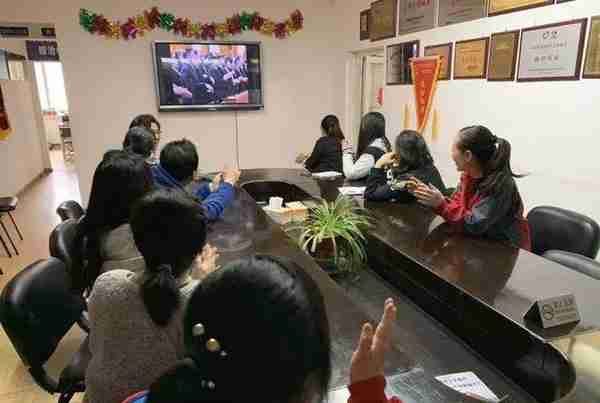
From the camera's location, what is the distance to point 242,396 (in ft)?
1.84

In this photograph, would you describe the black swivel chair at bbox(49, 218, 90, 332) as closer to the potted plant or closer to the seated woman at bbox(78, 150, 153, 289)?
the seated woman at bbox(78, 150, 153, 289)

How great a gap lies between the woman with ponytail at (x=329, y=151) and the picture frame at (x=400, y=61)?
3.02 ft

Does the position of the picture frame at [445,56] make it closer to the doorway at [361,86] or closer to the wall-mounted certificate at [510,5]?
the wall-mounted certificate at [510,5]

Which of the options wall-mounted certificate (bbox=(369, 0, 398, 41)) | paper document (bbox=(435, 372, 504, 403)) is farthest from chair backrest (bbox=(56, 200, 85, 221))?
wall-mounted certificate (bbox=(369, 0, 398, 41))

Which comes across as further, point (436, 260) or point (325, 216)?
point (325, 216)

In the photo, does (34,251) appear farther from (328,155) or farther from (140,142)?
(328,155)

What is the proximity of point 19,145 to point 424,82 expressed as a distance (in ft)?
19.1

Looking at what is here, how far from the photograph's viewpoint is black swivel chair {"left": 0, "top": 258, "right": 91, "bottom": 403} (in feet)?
4.03

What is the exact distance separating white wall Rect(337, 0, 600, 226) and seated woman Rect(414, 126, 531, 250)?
842mm

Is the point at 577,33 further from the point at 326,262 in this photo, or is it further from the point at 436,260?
the point at 326,262

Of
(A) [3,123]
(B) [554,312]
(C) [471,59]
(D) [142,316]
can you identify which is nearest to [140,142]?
(D) [142,316]

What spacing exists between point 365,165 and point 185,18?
2.78 m

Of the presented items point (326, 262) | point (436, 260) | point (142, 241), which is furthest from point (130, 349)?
point (436, 260)

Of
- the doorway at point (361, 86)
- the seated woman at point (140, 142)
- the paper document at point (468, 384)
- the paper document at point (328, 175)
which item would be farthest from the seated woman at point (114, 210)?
the doorway at point (361, 86)
